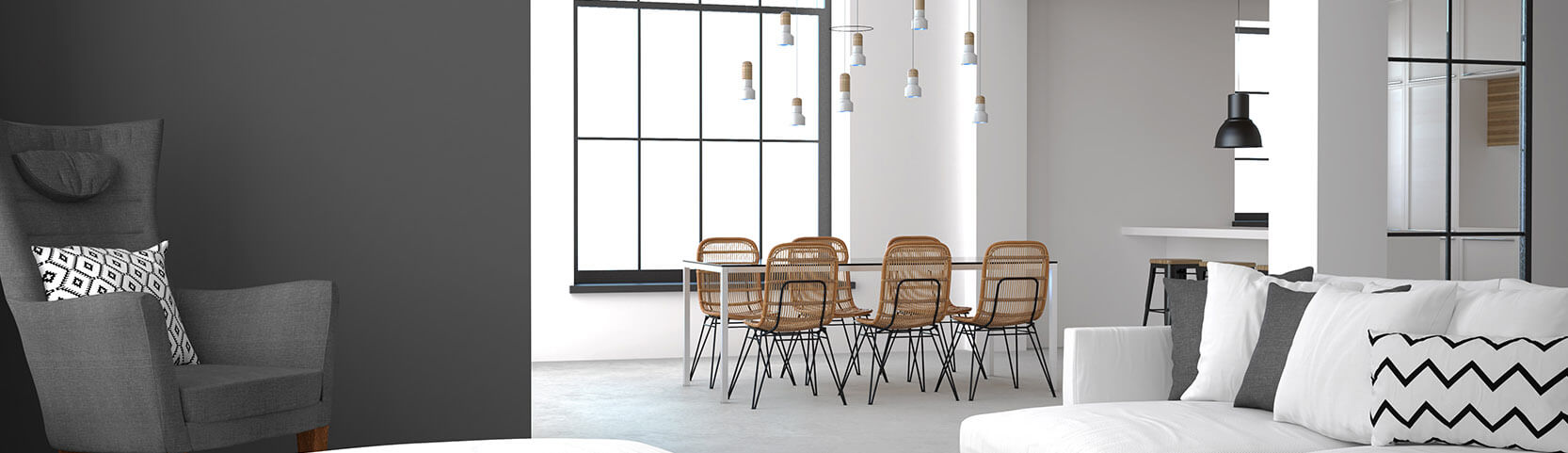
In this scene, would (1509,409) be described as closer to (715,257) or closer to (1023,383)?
(1023,383)

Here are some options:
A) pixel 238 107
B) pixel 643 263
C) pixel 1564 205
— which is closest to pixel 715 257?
pixel 643 263

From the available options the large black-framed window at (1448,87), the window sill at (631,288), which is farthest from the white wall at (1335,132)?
the window sill at (631,288)

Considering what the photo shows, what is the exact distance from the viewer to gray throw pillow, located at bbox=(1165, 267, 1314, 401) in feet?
11.0

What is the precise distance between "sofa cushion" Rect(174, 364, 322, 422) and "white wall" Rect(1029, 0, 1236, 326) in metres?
6.17

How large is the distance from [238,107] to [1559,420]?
3916mm

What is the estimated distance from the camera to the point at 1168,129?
9.04m

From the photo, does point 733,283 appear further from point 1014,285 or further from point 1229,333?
point 1229,333

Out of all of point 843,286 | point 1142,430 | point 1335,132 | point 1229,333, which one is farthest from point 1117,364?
point 843,286

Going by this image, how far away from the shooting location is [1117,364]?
3.47 meters

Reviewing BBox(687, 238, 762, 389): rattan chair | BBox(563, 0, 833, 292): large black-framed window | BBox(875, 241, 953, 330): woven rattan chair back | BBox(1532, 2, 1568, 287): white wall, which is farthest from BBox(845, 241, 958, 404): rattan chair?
BBox(1532, 2, 1568, 287): white wall

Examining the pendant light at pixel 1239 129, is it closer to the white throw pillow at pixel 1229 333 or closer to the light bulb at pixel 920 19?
the light bulb at pixel 920 19

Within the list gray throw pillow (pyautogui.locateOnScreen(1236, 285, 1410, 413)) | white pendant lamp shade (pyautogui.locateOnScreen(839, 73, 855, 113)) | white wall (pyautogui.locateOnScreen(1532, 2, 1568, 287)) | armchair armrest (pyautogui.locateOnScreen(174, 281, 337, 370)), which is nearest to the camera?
gray throw pillow (pyautogui.locateOnScreen(1236, 285, 1410, 413))

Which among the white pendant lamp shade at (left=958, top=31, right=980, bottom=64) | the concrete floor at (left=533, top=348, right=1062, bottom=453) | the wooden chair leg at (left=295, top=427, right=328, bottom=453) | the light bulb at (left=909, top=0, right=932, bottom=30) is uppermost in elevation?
the light bulb at (left=909, top=0, right=932, bottom=30)

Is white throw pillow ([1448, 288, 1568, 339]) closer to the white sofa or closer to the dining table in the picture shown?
the white sofa
